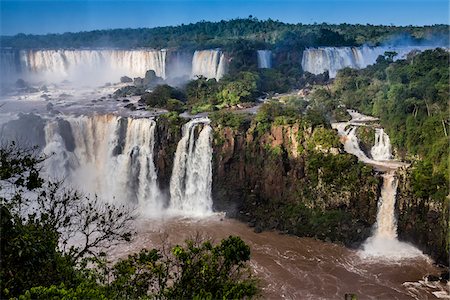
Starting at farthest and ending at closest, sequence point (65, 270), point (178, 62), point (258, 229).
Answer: point (178, 62), point (258, 229), point (65, 270)

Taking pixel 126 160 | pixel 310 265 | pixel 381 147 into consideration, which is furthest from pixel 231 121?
pixel 310 265

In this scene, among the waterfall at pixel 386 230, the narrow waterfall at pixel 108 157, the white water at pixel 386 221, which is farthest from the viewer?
the narrow waterfall at pixel 108 157

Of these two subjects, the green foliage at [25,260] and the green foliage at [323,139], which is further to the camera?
the green foliage at [323,139]

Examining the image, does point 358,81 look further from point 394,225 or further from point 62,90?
point 62,90

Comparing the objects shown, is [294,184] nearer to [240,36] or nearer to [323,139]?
[323,139]

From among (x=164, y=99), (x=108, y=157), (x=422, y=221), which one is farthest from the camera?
(x=164, y=99)

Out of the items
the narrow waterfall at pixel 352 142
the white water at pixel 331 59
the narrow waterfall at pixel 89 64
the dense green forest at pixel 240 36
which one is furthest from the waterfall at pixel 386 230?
the narrow waterfall at pixel 89 64

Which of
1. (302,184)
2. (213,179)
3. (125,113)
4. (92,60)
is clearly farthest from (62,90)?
(302,184)

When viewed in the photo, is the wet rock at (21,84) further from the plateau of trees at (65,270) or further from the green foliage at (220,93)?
the plateau of trees at (65,270)

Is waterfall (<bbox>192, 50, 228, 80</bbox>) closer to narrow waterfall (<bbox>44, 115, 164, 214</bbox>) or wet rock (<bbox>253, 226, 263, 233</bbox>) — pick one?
narrow waterfall (<bbox>44, 115, 164, 214</bbox>)
